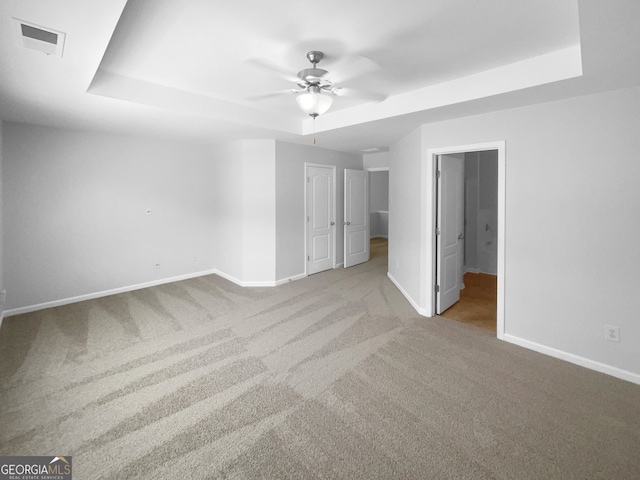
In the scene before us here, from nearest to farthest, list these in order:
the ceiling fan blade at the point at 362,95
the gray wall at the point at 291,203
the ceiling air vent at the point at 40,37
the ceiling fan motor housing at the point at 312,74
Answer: the ceiling air vent at the point at 40,37 < the ceiling fan motor housing at the point at 312,74 < the ceiling fan blade at the point at 362,95 < the gray wall at the point at 291,203

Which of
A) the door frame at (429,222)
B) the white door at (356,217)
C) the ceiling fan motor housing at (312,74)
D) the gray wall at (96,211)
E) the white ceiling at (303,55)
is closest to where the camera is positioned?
the white ceiling at (303,55)

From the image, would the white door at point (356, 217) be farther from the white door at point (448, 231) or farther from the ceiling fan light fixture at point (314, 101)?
the ceiling fan light fixture at point (314, 101)

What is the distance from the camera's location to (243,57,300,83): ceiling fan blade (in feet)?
8.36

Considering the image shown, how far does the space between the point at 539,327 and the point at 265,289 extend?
142 inches

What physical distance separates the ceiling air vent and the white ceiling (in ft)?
0.17

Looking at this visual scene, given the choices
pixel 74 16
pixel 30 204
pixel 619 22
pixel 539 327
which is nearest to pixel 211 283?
pixel 30 204

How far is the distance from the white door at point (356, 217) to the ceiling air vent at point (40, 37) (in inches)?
190

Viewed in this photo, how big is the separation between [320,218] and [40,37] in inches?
177

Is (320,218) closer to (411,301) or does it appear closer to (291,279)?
(291,279)

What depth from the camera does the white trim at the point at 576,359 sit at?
256 cm

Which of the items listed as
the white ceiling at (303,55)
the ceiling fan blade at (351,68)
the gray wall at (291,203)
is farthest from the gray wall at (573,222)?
the gray wall at (291,203)

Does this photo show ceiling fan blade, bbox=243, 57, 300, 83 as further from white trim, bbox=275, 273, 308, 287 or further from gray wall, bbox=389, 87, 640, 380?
white trim, bbox=275, 273, 308, 287

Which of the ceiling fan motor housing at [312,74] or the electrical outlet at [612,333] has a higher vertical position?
the ceiling fan motor housing at [312,74]

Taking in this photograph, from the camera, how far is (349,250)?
21.5 ft
